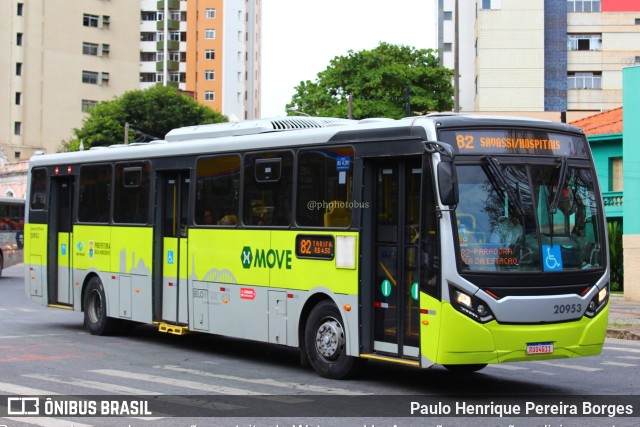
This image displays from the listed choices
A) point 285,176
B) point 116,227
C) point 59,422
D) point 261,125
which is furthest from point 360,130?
point 116,227

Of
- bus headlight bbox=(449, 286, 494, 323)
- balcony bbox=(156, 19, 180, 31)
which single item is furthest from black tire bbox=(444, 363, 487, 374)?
balcony bbox=(156, 19, 180, 31)

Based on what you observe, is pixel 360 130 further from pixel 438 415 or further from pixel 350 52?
pixel 350 52

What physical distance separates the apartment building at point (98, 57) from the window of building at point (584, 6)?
38.0 metres

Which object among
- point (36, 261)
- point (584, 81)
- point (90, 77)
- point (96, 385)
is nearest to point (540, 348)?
point (96, 385)

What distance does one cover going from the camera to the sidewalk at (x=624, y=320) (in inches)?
768

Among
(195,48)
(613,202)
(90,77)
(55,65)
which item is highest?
(195,48)

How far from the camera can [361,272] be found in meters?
12.2

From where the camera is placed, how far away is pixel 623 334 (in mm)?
19484

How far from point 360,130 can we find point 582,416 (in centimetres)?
438

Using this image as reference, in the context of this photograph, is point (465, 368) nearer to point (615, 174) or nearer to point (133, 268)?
point (133, 268)

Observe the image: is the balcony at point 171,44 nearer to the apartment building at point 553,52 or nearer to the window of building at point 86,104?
the window of building at point 86,104

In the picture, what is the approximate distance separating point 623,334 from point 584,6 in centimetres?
5644

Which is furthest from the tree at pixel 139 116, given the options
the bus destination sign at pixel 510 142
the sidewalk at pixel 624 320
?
the bus destination sign at pixel 510 142

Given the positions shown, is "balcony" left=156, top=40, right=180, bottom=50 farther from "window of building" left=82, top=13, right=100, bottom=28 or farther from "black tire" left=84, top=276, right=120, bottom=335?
"black tire" left=84, top=276, right=120, bottom=335
